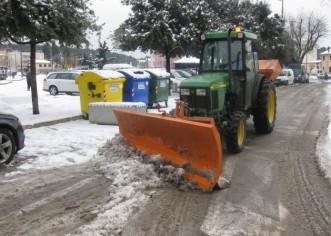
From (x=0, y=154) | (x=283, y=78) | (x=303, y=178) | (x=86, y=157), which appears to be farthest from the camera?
(x=283, y=78)

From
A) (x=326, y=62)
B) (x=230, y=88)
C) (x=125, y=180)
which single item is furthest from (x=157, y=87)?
(x=326, y=62)

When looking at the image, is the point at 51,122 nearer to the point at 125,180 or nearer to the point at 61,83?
the point at 125,180

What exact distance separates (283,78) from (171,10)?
71.5 ft

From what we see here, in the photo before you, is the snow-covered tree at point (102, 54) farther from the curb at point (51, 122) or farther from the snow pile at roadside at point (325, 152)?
the snow pile at roadside at point (325, 152)

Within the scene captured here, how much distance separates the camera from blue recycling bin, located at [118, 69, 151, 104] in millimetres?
15164

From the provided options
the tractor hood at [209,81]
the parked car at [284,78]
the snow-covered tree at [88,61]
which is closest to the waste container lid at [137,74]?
the tractor hood at [209,81]

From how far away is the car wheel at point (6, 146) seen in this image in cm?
742

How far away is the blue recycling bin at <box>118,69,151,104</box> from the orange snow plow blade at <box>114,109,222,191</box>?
747 centimetres

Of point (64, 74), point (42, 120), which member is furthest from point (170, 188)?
point (64, 74)

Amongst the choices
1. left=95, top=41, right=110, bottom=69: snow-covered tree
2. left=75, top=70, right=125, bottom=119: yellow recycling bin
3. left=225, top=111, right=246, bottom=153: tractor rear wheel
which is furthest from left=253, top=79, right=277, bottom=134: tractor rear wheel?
left=95, top=41, right=110, bottom=69: snow-covered tree

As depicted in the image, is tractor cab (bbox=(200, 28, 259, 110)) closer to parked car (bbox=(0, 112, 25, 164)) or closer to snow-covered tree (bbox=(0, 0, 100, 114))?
parked car (bbox=(0, 112, 25, 164))

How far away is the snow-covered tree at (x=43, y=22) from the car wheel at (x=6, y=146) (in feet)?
15.6

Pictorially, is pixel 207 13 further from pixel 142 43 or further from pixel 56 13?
pixel 56 13

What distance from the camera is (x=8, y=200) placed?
571 centimetres
